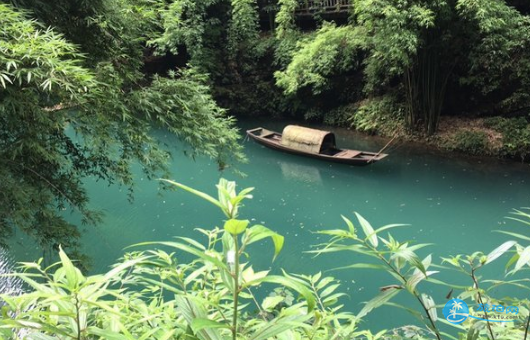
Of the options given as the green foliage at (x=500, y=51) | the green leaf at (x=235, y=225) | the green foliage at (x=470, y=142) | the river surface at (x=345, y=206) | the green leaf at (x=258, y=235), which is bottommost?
the river surface at (x=345, y=206)

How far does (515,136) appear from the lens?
7.03m

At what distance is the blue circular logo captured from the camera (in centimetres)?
77

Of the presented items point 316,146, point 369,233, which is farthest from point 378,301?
point 316,146

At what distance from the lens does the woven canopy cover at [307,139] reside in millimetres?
7590

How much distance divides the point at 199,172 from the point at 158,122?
3981mm

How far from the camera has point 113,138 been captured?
3.16m

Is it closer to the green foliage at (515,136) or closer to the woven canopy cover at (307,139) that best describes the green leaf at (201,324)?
the woven canopy cover at (307,139)

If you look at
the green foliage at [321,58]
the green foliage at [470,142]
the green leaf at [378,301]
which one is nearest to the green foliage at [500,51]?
the green foliage at [470,142]

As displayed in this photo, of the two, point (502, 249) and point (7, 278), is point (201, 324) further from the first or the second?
point (7, 278)

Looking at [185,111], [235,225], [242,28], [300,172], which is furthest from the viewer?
[242,28]

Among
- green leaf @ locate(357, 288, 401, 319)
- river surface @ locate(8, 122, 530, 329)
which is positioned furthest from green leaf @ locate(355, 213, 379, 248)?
river surface @ locate(8, 122, 530, 329)

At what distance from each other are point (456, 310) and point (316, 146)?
22.6ft

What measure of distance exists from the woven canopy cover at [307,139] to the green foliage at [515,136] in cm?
306

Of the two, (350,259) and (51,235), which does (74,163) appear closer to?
(51,235)
